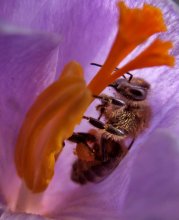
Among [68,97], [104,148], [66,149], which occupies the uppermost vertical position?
[68,97]

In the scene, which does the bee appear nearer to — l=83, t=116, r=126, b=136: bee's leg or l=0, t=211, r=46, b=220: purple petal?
l=83, t=116, r=126, b=136: bee's leg

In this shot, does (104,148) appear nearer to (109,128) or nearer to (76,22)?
(109,128)

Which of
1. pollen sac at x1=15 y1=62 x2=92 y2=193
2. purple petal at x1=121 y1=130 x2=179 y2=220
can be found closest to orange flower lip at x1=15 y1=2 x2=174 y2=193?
pollen sac at x1=15 y1=62 x2=92 y2=193

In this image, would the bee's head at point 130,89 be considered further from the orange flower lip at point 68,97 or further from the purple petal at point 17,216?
the purple petal at point 17,216

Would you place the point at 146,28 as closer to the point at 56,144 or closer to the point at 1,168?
the point at 56,144

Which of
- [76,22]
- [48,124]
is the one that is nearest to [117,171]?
[48,124]
